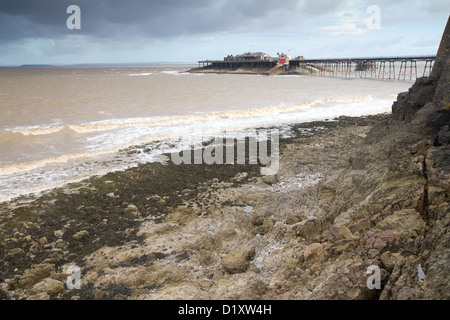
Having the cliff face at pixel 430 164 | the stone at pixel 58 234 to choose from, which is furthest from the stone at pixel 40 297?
the cliff face at pixel 430 164

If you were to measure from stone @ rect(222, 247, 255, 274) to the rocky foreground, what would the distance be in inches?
0.8

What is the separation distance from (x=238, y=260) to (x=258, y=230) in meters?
1.51

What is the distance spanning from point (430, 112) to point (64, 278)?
1007cm

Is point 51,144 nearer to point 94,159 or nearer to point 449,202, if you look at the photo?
point 94,159

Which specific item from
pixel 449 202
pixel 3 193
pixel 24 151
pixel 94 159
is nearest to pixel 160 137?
pixel 94 159

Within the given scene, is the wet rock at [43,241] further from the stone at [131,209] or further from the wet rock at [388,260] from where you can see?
the wet rock at [388,260]

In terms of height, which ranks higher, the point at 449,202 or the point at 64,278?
the point at 449,202

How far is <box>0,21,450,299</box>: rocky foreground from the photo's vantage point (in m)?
4.88

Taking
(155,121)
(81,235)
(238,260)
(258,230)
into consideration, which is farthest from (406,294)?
(155,121)

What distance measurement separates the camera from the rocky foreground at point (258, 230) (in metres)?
4.88

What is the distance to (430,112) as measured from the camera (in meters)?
9.13

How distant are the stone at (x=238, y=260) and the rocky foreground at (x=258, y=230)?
2cm

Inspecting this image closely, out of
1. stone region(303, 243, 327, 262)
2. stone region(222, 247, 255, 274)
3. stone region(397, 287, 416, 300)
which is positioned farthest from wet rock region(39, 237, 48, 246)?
stone region(397, 287, 416, 300)
